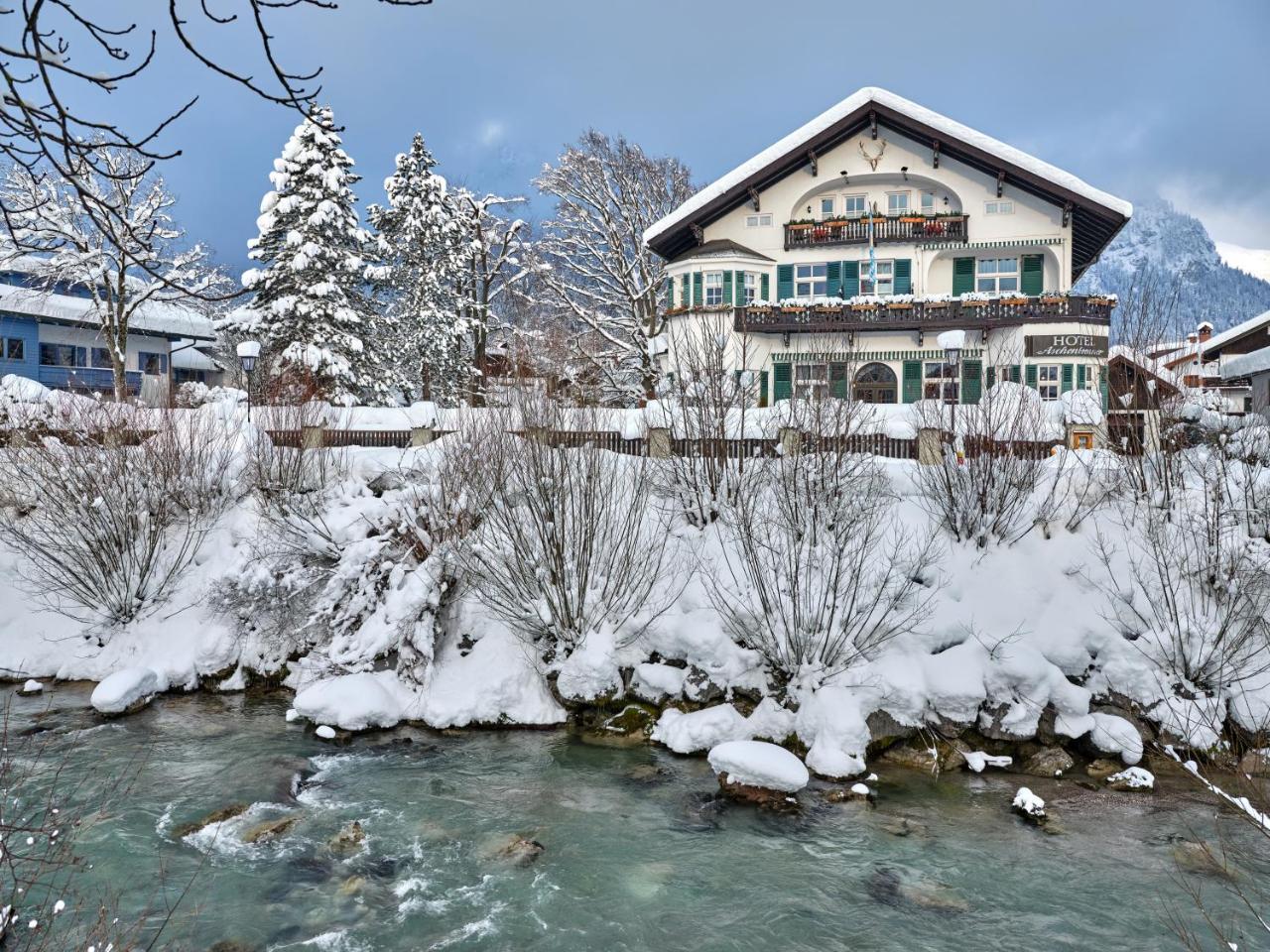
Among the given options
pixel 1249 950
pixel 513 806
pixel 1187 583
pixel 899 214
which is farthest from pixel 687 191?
pixel 1249 950

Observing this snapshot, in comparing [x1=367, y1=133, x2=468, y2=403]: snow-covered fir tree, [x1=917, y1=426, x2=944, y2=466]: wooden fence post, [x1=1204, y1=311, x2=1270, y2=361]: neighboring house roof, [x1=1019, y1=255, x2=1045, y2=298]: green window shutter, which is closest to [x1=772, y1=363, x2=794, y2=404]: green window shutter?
[x1=1019, y1=255, x2=1045, y2=298]: green window shutter

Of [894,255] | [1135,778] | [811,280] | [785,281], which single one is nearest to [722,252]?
[785,281]

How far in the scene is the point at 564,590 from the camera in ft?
45.9

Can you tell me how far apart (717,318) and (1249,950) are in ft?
72.1

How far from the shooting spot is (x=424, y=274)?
33.2 meters

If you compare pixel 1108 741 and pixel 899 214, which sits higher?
pixel 899 214

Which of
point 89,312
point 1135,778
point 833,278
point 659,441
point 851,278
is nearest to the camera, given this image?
point 1135,778

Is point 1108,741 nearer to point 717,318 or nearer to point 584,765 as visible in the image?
point 584,765

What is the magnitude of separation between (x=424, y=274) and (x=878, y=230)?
58.7ft

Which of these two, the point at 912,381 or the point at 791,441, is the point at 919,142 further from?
the point at 791,441

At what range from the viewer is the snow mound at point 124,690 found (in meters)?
13.5

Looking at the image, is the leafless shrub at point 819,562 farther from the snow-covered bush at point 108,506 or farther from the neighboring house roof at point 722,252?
the neighboring house roof at point 722,252

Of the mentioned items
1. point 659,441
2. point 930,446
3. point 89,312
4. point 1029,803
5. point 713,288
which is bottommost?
point 1029,803

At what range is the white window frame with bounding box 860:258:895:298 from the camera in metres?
28.3
